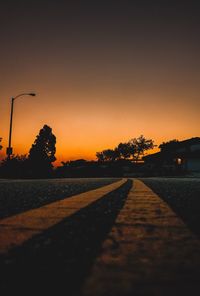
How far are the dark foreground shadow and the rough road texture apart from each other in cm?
10

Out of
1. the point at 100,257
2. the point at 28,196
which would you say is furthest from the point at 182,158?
the point at 100,257

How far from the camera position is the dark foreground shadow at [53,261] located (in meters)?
1.88

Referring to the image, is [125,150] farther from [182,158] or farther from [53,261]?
[53,261]

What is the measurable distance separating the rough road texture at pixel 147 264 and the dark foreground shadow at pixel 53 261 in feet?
0.32

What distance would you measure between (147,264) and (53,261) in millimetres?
675

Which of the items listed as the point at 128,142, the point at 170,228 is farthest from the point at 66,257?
the point at 128,142

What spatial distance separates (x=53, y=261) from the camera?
2402mm

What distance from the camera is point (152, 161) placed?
253 feet

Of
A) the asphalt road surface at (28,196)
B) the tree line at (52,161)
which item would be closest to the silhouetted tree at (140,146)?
the tree line at (52,161)

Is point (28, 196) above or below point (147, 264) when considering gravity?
above

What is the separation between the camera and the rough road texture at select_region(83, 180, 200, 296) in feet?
A: 5.95

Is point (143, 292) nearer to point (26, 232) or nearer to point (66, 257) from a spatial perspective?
point (66, 257)

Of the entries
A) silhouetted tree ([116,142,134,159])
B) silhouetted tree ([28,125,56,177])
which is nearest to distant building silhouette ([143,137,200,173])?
silhouetted tree ([28,125,56,177])

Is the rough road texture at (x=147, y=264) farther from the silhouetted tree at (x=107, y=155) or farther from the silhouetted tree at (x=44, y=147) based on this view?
the silhouetted tree at (x=107, y=155)
